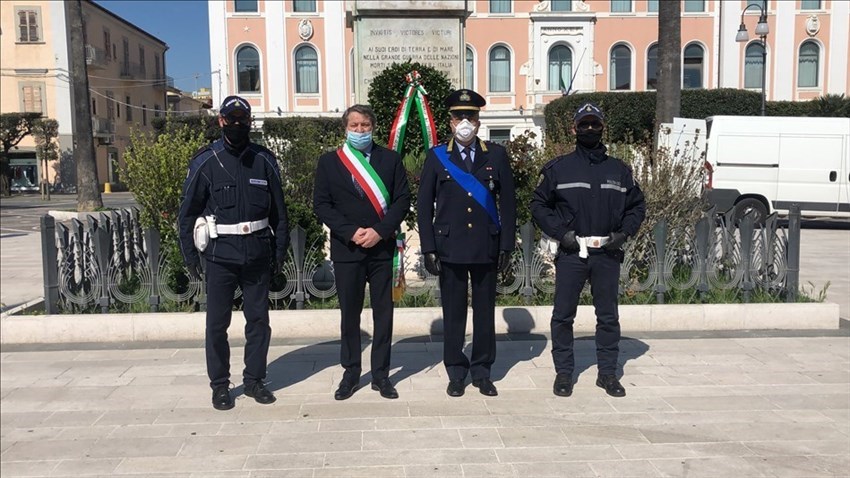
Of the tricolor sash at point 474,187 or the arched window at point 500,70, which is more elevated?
the arched window at point 500,70

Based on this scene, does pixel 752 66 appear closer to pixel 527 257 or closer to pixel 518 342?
pixel 527 257

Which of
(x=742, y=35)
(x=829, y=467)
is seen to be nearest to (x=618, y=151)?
(x=829, y=467)

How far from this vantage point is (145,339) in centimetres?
675

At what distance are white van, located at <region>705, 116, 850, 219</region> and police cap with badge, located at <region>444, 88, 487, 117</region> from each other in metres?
13.8

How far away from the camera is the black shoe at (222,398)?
5000 mm

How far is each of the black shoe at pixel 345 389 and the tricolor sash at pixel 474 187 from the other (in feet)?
5.09

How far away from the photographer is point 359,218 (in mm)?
5102

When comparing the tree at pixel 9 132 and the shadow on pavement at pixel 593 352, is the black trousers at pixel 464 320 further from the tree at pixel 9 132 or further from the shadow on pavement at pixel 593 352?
the tree at pixel 9 132

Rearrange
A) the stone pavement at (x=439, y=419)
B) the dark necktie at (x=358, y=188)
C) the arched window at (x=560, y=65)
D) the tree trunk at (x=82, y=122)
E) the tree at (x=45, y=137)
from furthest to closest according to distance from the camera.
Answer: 1. the arched window at (x=560, y=65)
2. the tree at (x=45, y=137)
3. the tree trunk at (x=82, y=122)
4. the dark necktie at (x=358, y=188)
5. the stone pavement at (x=439, y=419)

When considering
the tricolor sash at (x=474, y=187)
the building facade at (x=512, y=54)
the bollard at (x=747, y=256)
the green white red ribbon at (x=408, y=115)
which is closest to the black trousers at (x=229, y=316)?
the tricolor sash at (x=474, y=187)

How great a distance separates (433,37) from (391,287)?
556 centimetres

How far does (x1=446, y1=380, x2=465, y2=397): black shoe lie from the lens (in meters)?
5.25

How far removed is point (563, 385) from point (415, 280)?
10.0ft

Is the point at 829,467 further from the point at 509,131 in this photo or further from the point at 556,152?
the point at 509,131
